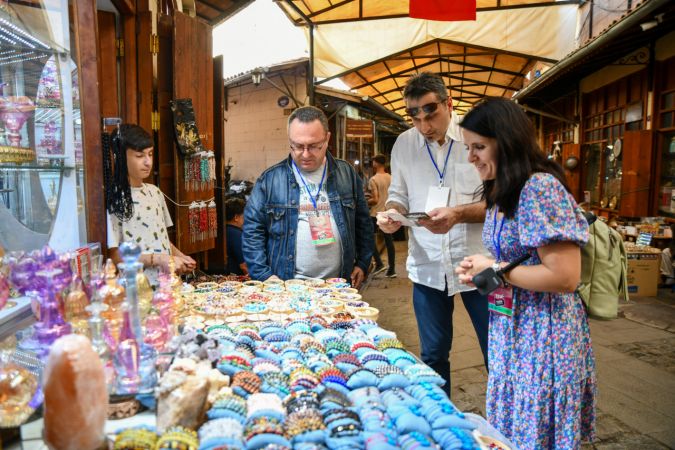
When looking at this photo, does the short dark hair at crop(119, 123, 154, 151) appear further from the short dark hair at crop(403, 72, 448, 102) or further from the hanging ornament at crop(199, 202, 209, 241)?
the hanging ornament at crop(199, 202, 209, 241)

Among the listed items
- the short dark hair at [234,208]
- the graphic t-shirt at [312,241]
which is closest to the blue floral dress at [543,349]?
the graphic t-shirt at [312,241]

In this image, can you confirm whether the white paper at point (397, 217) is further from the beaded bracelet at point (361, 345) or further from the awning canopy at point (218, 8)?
the awning canopy at point (218, 8)

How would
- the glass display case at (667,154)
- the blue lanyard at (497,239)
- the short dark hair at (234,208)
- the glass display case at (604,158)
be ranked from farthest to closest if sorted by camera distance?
1. the glass display case at (604,158)
2. the glass display case at (667,154)
3. the short dark hair at (234,208)
4. the blue lanyard at (497,239)

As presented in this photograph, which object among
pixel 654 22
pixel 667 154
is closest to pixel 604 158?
pixel 667 154

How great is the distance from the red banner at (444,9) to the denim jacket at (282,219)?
190cm

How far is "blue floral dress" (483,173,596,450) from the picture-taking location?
146 cm

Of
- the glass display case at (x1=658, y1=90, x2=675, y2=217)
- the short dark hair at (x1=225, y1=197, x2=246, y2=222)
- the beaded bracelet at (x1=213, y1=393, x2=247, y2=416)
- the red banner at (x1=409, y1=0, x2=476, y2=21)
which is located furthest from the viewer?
the glass display case at (x1=658, y1=90, x2=675, y2=217)

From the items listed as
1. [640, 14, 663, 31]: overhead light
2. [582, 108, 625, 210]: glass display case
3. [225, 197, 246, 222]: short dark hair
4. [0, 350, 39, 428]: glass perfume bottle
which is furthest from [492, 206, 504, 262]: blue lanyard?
[582, 108, 625, 210]: glass display case

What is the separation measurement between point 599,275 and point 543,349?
438 millimetres

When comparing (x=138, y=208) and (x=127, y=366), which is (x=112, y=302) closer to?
(x=127, y=366)

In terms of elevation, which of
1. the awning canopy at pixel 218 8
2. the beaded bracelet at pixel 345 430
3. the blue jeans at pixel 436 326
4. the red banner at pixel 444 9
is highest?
the awning canopy at pixel 218 8

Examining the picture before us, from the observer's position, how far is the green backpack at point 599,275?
1.72 m

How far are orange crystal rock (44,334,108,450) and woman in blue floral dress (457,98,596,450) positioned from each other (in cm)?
129

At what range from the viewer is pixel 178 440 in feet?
2.80
